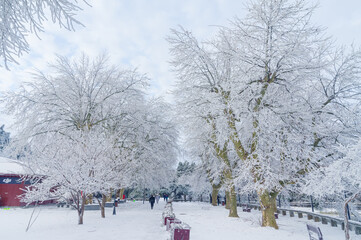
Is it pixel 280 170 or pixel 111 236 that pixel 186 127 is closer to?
pixel 280 170

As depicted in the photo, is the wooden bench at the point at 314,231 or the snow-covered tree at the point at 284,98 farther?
the snow-covered tree at the point at 284,98

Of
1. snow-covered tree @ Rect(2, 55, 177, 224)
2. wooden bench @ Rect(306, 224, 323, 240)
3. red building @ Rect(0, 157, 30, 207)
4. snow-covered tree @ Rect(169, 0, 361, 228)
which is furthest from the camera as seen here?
red building @ Rect(0, 157, 30, 207)

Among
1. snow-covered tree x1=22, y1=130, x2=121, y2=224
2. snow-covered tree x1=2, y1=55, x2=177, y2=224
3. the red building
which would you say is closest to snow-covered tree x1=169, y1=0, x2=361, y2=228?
snow-covered tree x1=22, y1=130, x2=121, y2=224

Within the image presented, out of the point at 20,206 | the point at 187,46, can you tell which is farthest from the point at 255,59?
the point at 20,206

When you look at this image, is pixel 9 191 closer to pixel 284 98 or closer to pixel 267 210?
pixel 267 210

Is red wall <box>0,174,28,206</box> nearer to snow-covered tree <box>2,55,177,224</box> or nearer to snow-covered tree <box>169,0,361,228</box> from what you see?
snow-covered tree <box>2,55,177,224</box>

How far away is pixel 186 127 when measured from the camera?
16.2 metres

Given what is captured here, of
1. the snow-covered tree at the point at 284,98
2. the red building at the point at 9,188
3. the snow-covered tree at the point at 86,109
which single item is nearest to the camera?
the snow-covered tree at the point at 284,98

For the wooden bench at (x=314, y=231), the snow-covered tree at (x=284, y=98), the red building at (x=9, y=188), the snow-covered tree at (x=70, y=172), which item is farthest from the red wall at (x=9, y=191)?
the wooden bench at (x=314, y=231)

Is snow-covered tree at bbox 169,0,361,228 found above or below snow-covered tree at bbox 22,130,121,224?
above

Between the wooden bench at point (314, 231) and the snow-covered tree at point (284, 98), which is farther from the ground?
the snow-covered tree at point (284, 98)

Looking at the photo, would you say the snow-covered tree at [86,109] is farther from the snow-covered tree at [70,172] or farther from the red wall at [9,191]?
the red wall at [9,191]

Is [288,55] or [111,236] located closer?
[111,236]

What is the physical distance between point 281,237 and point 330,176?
371cm
